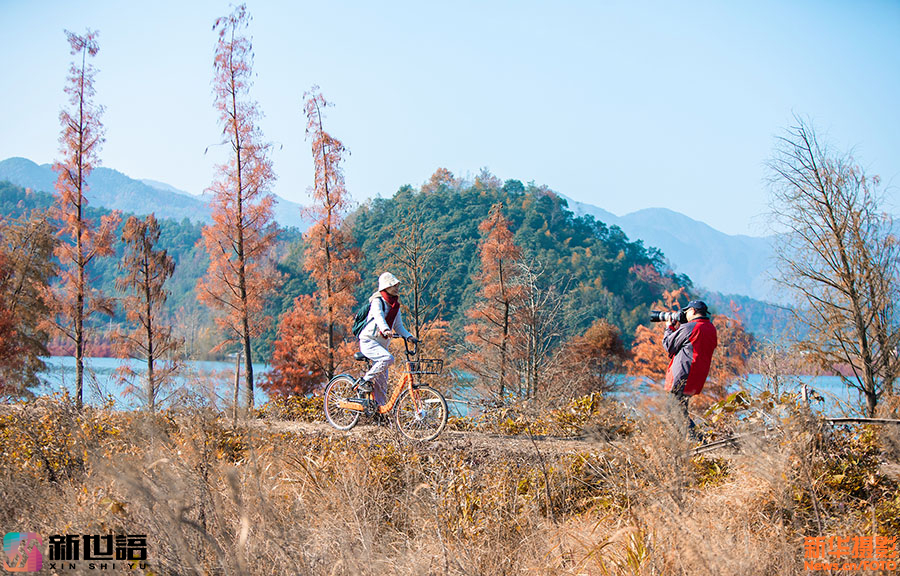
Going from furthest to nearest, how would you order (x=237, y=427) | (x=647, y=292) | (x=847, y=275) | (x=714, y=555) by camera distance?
(x=647, y=292) < (x=847, y=275) < (x=237, y=427) < (x=714, y=555)

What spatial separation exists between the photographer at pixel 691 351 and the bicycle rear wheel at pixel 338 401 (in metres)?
4.10

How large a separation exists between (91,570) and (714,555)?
404 cm

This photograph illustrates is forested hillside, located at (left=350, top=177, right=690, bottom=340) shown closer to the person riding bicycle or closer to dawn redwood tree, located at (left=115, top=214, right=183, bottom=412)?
dawn redwood tree, located at (left=115, top=214, right=183, bottom=412)

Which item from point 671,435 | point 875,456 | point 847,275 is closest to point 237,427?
point 671,435

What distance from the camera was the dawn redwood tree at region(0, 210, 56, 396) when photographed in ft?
88.9

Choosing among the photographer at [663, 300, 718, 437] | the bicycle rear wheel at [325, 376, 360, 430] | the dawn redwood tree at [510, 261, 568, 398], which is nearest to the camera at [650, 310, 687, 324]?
the photographer at [663, 300, 718, 437]

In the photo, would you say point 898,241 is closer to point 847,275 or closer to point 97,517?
point 847,275

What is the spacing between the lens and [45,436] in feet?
25.8

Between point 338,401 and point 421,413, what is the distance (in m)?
1.52

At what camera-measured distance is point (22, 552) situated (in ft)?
15.5

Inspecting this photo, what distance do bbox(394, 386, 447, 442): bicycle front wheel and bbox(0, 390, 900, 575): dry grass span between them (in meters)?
0.32

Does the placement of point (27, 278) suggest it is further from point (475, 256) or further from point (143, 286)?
point (475, 256)

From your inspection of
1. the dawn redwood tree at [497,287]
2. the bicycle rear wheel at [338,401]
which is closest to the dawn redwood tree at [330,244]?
the dawn redwood tree at [497,287]

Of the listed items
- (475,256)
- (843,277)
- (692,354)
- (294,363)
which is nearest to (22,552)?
(692,354)
